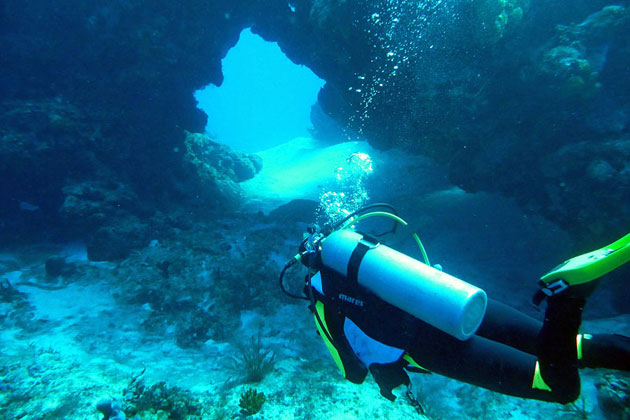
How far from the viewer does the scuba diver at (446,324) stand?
6.77 ft

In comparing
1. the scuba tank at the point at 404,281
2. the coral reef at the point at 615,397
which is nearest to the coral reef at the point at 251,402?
the scuba tank at the point at 404,281

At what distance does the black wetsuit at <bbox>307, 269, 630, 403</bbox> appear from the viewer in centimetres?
208

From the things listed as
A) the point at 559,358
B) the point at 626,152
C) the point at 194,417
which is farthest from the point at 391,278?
the point at 626,152

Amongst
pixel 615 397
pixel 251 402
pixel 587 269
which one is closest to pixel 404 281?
pixel 587 269

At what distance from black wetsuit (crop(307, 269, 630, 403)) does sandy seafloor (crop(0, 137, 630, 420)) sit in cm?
79

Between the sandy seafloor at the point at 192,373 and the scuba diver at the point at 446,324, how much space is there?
0.84 m

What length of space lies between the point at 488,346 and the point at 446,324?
0.50m

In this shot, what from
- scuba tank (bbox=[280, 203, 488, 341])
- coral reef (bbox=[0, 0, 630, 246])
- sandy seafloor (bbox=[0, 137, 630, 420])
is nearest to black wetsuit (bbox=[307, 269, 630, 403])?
scuba tank (bbox=[280, 203, 488, 341])

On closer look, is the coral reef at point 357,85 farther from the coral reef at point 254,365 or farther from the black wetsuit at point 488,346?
the black wetsuit at point 488,346

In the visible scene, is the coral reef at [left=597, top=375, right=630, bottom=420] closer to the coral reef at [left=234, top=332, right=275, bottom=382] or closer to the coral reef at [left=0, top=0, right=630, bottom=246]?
the coral reef at [left=234, top=332, right=275, bottom=382]

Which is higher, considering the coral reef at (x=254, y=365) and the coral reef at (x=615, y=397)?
the coral reef at (x=615, y=397)

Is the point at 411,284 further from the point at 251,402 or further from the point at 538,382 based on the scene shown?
the point at 251,402

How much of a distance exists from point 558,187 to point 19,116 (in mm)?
14872

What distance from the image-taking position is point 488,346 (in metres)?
2.33
